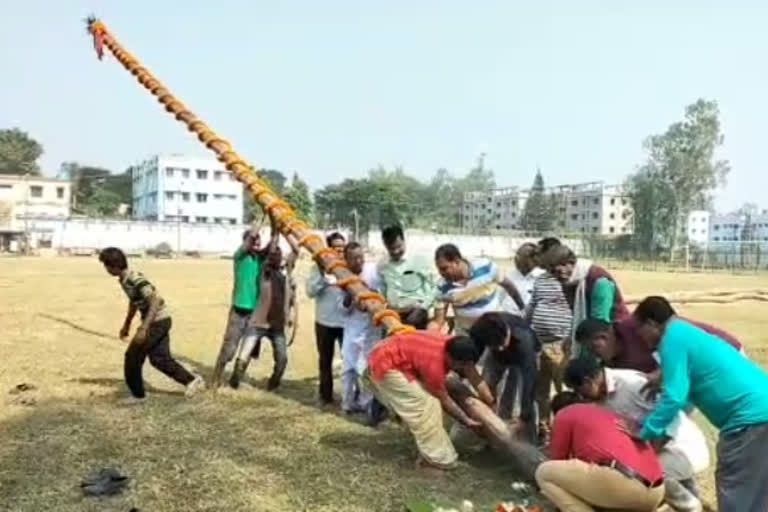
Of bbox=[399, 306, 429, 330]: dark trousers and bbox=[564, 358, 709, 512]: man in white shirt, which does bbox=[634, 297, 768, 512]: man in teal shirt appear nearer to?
bbox=[564, 358, 709, 512]: man in white shirt

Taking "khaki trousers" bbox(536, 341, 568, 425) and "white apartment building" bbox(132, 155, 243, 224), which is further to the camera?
"white apartment building" bbox(132, 155, 243, 224)

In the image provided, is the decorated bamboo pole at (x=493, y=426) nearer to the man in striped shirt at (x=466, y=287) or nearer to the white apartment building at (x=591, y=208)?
the man in striped shirt at (x=466, y=287)

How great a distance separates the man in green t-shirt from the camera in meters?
9.94

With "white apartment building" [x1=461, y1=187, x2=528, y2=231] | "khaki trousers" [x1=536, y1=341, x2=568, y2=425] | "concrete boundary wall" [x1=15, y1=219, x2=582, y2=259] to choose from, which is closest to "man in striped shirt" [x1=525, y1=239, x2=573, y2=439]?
"khaki trousers" [x1=536, y1=341, x2=568, y2=425]

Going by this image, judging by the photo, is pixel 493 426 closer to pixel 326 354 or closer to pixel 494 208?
pixel 326 354

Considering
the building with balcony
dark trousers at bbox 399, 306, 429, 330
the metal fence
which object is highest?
the building with balcony

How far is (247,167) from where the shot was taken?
11.4 meters

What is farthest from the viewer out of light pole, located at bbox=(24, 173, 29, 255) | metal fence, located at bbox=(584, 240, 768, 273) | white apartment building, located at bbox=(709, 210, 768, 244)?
white apartment building, located at bbox=(709, 210, 768, 244)

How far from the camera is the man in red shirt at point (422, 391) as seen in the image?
6.90 metres

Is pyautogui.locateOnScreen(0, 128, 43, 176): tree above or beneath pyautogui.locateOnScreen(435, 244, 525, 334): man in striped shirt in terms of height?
above

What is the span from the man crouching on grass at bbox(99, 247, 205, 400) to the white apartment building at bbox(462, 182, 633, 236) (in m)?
102

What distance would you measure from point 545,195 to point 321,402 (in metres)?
108

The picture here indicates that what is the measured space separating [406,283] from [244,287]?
7.17 feet

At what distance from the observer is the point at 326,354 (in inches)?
378
